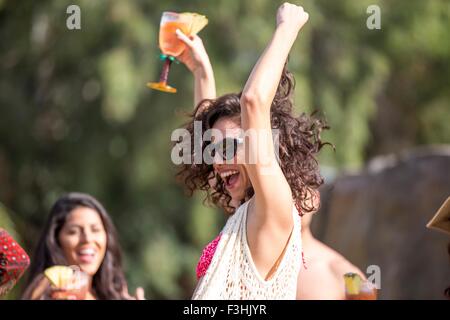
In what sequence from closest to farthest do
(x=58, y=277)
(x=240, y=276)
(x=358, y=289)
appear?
(x=240, y=276) < (x=58, y=277) < (x=358, y=289)

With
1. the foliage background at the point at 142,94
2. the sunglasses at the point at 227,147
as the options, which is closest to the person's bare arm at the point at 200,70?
the sunglasses at the point at 227,147

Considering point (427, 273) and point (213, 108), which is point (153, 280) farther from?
point (213, 108)

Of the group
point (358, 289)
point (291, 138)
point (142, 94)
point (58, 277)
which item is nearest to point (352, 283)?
point (358, 289)

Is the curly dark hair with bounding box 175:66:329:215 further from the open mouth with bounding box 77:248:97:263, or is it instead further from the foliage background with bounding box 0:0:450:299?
the foliage background with bounding box 0:0:450:299

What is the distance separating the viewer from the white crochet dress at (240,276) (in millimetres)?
2078

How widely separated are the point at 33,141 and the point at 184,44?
21.7ft

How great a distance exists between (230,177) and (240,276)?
30 centimetres

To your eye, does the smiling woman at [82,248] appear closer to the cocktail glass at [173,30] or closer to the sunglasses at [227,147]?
the cocktail glass at [173,30]

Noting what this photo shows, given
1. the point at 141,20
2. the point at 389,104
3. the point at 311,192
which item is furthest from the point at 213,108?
the point at 389,104

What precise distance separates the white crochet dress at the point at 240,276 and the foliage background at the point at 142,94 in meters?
6.03

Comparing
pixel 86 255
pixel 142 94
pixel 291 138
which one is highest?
pixel 142 94

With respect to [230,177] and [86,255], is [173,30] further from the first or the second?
[86,255]

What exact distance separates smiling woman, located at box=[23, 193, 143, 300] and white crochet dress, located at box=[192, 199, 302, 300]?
1773 millimetres

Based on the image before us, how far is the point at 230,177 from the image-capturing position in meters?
2.29
